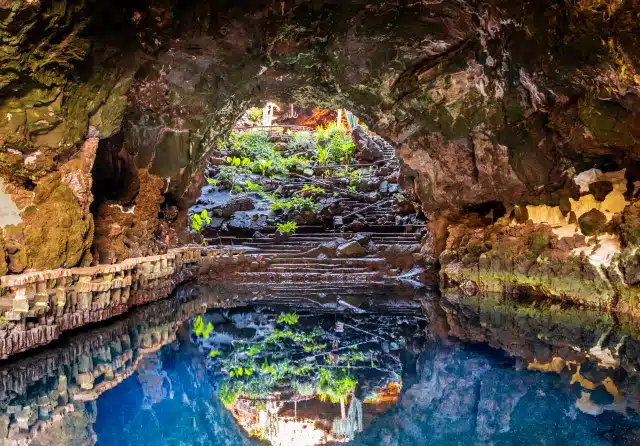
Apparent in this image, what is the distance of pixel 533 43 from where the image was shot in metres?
9.26

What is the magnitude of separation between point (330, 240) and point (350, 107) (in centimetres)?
514

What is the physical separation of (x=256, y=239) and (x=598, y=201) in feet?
36.1

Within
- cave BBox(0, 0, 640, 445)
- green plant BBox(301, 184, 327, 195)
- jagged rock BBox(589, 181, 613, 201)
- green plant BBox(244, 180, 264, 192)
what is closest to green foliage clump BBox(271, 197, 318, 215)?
green plant BBox(301, 184, 327, 195)

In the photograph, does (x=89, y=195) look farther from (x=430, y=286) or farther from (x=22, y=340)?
(x=430, y=286)

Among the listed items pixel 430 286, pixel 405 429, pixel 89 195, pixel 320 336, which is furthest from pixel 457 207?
pixel 405 429

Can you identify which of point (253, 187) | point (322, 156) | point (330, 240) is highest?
point (322, 156)

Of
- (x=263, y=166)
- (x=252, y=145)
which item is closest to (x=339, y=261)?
(x=263, y=166)

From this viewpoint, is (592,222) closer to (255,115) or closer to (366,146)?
(366,146)

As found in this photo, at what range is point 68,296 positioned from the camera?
838 centimetres

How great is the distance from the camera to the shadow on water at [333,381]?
17.2ft

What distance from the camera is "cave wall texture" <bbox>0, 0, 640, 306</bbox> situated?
7977mm

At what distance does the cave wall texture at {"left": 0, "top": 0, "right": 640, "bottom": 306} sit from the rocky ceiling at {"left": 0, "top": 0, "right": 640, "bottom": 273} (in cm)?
3

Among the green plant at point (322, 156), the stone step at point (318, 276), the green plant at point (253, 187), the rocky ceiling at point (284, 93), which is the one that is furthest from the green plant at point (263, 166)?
the stone step at point (318, 276)

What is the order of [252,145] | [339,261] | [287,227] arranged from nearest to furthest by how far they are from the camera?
[339,261], [287,227], [252,145]
